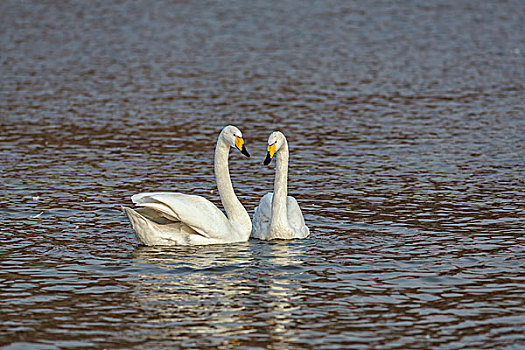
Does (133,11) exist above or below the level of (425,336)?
above

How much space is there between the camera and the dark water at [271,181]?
9953 mm

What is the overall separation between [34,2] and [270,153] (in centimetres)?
3631

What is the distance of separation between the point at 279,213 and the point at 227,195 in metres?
0.80

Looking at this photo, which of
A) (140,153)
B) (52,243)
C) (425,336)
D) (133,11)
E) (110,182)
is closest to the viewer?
(425,336)

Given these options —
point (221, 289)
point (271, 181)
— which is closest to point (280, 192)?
point (221, 289)

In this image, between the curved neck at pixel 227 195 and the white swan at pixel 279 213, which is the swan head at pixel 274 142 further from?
the curved neck at pixel 227 195

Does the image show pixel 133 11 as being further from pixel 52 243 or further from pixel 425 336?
pixel 425 336

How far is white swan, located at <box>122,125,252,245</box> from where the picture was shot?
1259 cm

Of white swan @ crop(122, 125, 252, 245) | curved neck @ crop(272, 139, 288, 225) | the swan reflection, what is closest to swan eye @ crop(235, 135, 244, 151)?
white swan @ crop(122, 125, 252, 245)

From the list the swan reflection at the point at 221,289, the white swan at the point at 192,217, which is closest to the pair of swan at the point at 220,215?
the white swan at the point at 192,217

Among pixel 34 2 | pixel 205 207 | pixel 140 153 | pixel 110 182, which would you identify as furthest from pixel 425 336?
pixel 34 2

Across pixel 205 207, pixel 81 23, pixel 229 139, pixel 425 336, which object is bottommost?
pixel 425 336

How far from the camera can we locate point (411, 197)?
15.7 metres

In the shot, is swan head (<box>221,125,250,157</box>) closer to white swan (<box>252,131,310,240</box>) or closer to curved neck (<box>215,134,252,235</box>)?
curved neck (<box>215,134,252,235</box>)
